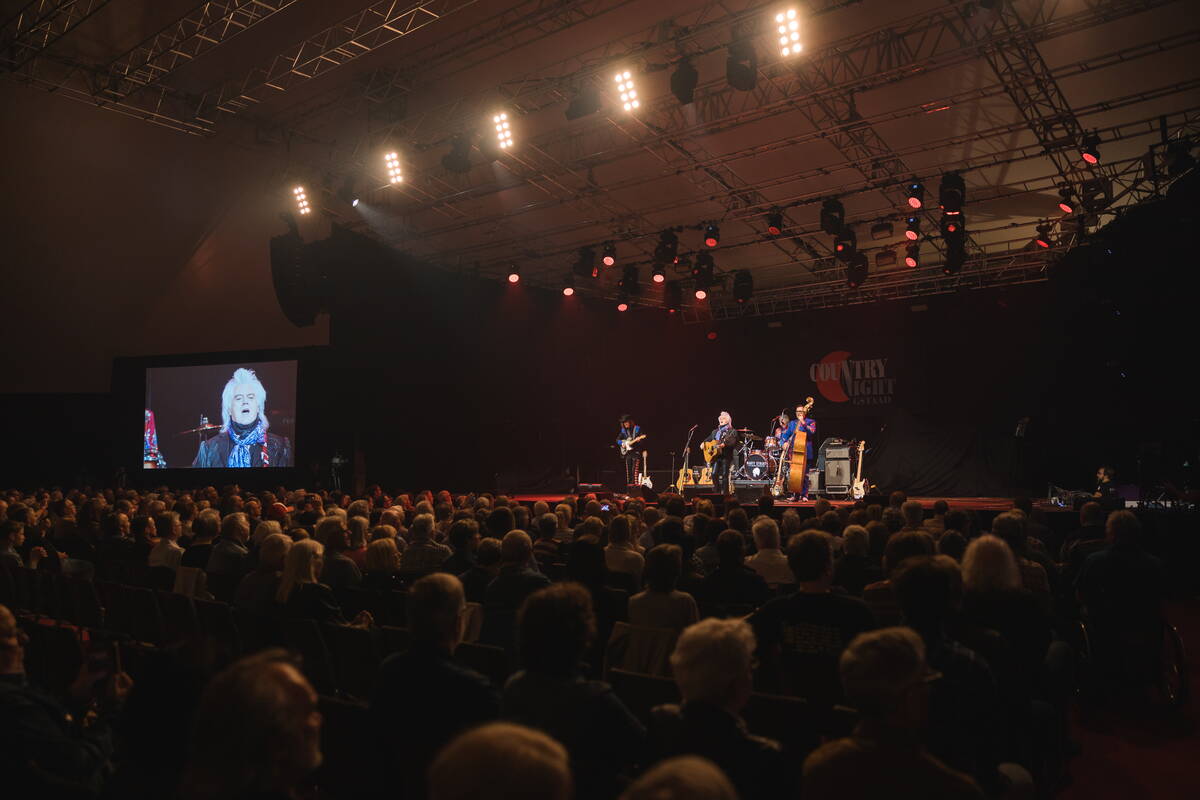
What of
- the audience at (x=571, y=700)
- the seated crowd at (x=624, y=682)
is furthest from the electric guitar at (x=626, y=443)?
the audience at (x=571, y=700)

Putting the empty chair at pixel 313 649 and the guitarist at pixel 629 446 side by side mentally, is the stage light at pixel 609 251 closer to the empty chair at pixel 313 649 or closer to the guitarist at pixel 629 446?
the guitarist at pixel 629 446

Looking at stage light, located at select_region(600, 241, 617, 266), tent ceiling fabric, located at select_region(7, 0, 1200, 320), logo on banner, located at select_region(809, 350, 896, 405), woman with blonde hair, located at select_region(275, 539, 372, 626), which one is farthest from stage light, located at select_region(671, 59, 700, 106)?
logo on banner, located at select_region(809, 350, 896, 405)

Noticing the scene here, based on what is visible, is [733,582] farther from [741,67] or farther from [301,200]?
[301,200]

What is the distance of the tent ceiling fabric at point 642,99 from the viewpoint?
904cm

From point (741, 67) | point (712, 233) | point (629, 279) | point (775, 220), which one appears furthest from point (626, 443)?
point (741, 67)

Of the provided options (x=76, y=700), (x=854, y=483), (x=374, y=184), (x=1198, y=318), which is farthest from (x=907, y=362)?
(x=76, y=700)

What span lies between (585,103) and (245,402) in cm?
932

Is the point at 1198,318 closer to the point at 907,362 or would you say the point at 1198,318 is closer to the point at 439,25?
the point at 907,362

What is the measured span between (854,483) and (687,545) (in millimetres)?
11311

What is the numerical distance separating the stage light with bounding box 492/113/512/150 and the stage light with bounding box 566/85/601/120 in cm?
124

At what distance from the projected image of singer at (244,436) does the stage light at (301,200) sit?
139 inches

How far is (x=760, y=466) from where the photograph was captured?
53.5 ft

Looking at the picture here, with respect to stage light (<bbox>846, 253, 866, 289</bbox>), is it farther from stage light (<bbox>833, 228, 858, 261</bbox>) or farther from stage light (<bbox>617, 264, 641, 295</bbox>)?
stage light (<bbox>617, 264, 641, 295</bbox>)

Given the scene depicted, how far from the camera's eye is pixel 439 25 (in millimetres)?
9906
